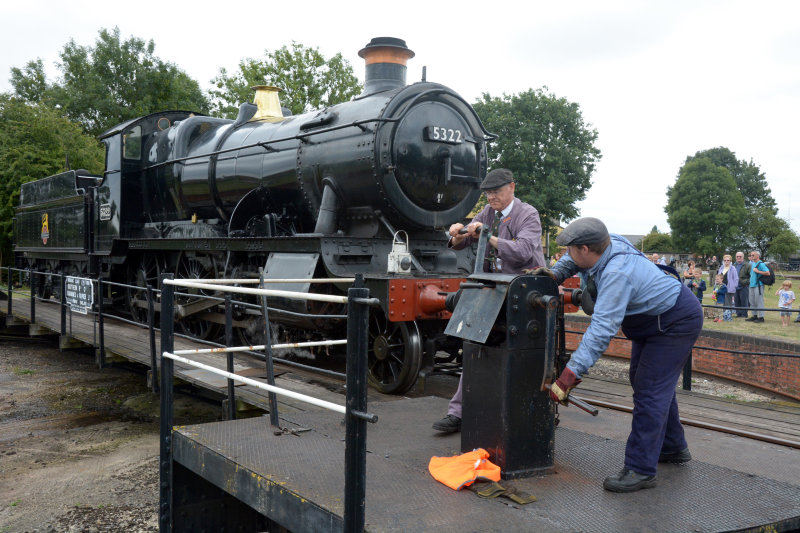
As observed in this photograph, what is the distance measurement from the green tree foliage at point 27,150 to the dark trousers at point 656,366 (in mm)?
24376

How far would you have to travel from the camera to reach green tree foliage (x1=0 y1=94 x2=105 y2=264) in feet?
76.1

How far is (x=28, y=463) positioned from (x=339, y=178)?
13.6 feet

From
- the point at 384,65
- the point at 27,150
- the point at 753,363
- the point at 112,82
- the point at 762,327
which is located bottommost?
the point at 753,363

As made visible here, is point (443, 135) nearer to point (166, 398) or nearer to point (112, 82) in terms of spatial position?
point (166, 398)

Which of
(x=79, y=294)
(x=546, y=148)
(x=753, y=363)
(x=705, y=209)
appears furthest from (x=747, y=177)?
(x=79, y=294)

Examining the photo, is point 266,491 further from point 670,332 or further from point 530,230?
point 530,230

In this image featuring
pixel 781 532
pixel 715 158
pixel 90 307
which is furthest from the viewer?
pixel 715 158

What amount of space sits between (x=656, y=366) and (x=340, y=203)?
14.8 feet

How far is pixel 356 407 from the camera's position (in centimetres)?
217

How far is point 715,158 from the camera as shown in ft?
204

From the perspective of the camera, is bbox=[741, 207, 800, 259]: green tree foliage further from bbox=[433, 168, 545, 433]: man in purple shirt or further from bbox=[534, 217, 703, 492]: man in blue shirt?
bbox=[534, 217, 703, 492]: man in blue shirt

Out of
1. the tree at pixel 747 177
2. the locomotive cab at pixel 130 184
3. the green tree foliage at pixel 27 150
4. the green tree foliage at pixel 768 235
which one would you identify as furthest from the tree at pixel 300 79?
the tree at pixel 747 177

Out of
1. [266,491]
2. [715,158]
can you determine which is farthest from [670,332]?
[715,158]

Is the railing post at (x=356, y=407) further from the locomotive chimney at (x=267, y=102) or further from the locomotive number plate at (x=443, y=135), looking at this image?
the locomotive chimney at (x=267, y=102)
